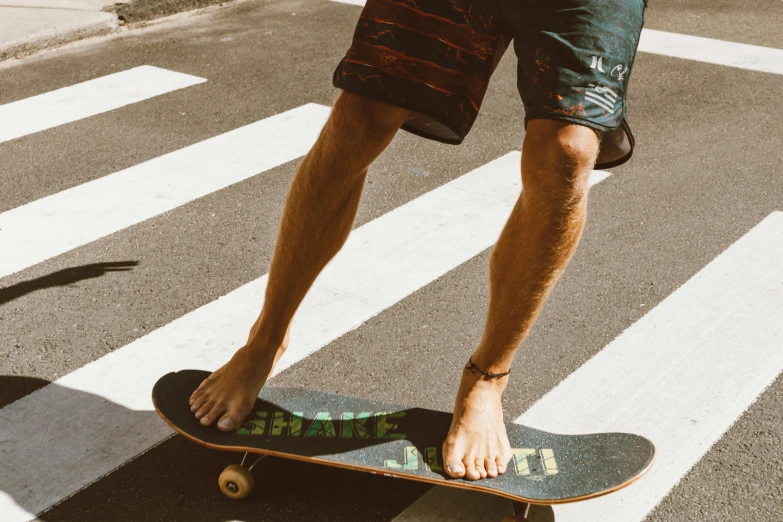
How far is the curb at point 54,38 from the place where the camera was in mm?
6496

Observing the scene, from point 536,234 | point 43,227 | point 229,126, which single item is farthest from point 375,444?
point 229,126

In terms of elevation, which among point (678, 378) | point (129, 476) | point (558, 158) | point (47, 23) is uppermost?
point (558, 158)

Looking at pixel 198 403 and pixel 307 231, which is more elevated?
pixel 307 231

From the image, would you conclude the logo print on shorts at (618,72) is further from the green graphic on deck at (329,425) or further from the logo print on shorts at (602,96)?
the green graphic on deck at (329,425)

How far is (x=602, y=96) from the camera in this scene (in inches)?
88.4

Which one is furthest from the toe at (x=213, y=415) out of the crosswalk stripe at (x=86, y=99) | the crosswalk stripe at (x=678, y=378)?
the crosswalk stripe at (x=86, y=99)

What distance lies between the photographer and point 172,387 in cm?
264

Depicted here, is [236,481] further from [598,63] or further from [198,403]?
[598,63]

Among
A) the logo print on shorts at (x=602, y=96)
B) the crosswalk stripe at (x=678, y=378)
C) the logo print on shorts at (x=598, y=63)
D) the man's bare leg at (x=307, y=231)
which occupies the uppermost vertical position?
the logo print on shorts at (x=598, y=63)

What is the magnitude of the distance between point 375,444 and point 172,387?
604mm

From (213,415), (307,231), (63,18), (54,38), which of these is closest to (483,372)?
(307,231)

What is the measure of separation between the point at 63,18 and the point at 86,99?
164 centimetres

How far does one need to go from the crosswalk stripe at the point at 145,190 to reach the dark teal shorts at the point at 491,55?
1.98m

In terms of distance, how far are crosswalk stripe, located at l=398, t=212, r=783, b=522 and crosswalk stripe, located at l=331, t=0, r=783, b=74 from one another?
3461mm
